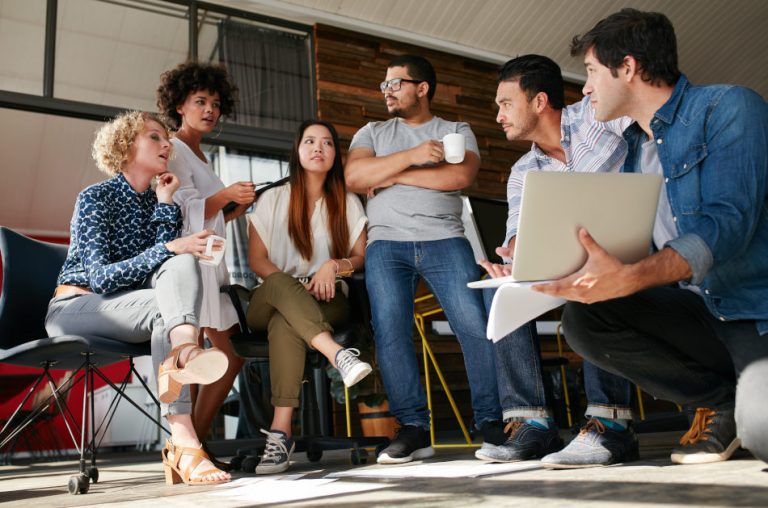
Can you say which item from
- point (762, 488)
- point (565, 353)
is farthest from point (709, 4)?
point (762, 488)

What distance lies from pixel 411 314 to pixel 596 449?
856 mm

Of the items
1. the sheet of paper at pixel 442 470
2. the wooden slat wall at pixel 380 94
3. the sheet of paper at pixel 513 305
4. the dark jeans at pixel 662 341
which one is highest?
the wooden slat wall at pixel 380 94

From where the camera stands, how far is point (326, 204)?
2.58 metres

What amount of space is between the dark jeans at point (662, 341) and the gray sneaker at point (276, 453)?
106 centimetres

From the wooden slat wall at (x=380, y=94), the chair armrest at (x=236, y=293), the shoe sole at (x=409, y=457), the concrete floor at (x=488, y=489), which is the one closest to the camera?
the concrete floor at (x=488, y=489)

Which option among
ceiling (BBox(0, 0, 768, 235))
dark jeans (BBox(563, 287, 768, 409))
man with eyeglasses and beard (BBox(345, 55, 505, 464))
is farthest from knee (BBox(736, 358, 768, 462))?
ceiling (BBox(0, 0, 768, 235))

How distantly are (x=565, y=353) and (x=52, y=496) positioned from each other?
12.0 feet

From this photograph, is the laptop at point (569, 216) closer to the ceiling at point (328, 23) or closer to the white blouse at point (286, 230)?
the white blouse at point (286, 230)

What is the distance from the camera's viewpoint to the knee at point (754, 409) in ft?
3.59

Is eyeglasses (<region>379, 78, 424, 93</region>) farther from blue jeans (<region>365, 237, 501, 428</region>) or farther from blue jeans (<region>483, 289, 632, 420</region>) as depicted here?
blue jeans (<region>483, 289, 632, 420</region>)

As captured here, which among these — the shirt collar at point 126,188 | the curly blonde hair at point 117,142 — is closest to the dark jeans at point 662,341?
the shirt collar at point 126,188

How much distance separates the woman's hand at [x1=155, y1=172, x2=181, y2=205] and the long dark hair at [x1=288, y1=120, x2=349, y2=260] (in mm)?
469

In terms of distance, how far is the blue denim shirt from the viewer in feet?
3.74

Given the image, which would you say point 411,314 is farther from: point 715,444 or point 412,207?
point 715,444
